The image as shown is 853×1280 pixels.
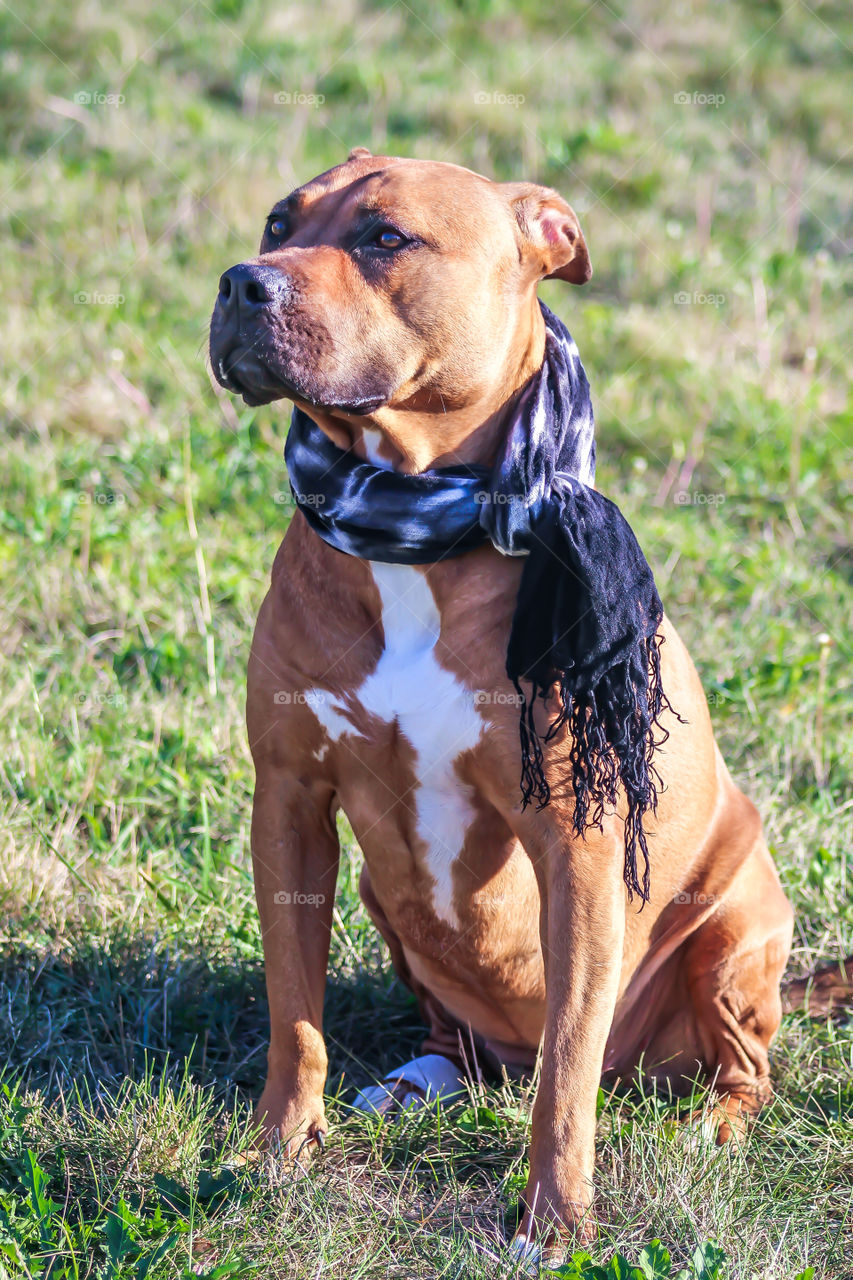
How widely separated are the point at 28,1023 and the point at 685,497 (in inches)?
133

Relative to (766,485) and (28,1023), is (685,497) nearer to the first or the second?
(766,485)

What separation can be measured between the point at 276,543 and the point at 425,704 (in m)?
2.54

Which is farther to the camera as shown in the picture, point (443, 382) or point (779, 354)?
point (779, 354)

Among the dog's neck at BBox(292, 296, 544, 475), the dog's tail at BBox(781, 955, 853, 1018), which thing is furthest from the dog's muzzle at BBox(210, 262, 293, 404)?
the dog's tail at BBox(781, 955, 853, 1018)

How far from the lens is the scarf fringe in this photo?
2.36 metres

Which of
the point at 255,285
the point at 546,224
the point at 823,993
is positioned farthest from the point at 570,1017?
the point at 546,224

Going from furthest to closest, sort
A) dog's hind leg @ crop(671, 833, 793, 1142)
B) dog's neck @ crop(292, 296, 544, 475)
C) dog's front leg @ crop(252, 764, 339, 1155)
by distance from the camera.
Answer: dog's hind leg @ crop(671, 833, 793, 1142) < dog's front leg @ crop(252, 764, 339, 1155) < dog's neck @ crop(292, 296, 544, 475)

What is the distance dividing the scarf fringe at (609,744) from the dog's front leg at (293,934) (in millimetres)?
516

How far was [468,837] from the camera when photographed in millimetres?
2541

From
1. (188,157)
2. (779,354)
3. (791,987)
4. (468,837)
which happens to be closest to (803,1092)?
(791,987)

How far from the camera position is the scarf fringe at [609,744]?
2.36m

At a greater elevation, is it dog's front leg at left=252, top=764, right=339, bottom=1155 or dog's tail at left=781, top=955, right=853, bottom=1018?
dog's front leg at left=252, top=764, right=339, bottom=1155

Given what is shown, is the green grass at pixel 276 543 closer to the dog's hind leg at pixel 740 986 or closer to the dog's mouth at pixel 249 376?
the dog's hind leg at pixel 740 986

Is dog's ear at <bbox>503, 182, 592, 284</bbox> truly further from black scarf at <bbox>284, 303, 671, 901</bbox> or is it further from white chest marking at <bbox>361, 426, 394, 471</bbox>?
white chest marking at <bbox>361, 426, 394, 471</bbox>
